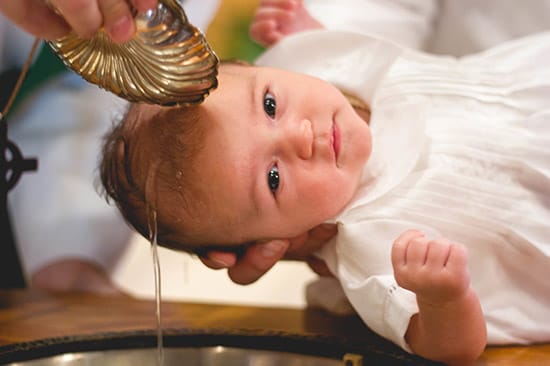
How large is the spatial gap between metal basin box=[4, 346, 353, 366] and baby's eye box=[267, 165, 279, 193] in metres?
0.14

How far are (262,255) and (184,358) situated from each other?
0.37ft

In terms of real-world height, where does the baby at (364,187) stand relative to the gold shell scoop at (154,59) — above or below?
below

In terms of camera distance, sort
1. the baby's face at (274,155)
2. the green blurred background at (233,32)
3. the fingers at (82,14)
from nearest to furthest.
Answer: the fingers at (82,14)
the baby's face at (274,155)
the green blurred background at (233,32)

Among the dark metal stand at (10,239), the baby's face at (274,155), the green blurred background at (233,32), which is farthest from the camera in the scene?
the green blurred background at (233,32)

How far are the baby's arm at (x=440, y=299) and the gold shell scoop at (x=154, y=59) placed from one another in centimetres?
18

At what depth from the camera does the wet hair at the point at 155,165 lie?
68 cm

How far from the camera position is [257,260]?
2.47 feet

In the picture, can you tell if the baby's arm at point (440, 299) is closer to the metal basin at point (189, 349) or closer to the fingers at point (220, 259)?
the metal basin at point (189, 349)

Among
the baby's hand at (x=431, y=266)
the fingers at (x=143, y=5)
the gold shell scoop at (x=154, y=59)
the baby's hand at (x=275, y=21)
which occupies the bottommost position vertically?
the baby's hand at (x=431, y=266)

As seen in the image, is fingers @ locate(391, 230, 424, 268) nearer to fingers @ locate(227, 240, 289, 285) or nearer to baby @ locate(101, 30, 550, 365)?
baby @ locate(101, 30, 550, 365)

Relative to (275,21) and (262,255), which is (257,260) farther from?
(275,21)

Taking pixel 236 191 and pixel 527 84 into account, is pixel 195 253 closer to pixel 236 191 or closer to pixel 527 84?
pixel 236 191

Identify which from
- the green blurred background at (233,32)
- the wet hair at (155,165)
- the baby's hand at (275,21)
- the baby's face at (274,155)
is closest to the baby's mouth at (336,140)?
the baby's face at (274,155)

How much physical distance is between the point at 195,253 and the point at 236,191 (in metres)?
0.09
